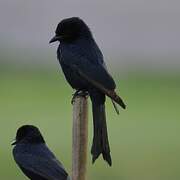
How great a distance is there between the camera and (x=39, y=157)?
7.23m

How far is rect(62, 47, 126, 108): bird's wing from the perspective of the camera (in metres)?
7.27

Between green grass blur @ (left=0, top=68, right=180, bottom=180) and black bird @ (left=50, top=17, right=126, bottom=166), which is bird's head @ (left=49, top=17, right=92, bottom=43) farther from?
green grass blur @ (left=0, top=68, right=180, bottom=180)

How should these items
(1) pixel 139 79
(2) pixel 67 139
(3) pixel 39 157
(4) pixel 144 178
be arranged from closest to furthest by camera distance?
1. (3) pixel 39 157
2. (4) pixel 144 178
3. (2) pixel 67 139
4. (1) pixel 139 79

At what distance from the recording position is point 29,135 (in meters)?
7.70

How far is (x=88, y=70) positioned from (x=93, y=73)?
13 centimetres

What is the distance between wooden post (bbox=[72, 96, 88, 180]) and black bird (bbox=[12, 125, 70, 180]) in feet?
1.05

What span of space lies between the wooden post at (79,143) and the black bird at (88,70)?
188mm

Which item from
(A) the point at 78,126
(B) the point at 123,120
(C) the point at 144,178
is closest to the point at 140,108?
(B) the point at 123,120

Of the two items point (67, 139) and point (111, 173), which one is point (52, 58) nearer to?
point (67, 139)

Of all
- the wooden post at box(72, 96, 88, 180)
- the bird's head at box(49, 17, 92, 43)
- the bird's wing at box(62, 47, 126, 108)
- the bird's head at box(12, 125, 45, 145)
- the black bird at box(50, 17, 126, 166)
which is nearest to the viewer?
the wooden post at box(72, 96, 88, 180)

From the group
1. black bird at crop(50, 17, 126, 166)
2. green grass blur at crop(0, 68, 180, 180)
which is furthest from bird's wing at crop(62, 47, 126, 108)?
green grass blur at crop(0, 68, 180, 180)

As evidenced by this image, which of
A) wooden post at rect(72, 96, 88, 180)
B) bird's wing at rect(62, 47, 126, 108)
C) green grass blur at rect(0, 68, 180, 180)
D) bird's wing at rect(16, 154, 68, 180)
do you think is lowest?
green grass blur at rect(0, 68, 180, 180)

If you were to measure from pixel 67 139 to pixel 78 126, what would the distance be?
8.03 metres

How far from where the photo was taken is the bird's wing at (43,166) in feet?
22.6
